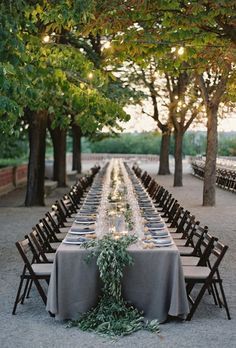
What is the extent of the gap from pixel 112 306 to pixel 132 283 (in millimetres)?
344

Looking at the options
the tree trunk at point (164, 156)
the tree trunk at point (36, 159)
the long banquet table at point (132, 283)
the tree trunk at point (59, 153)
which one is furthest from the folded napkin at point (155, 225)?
the tree trunk at point (164, 156)

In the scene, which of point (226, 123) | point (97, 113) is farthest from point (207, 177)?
point (226, 123)

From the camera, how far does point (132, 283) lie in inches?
251

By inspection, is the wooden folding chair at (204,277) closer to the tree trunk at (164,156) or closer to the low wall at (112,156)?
the tree trunk at (164,156)

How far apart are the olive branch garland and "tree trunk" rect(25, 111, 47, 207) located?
11392 mm

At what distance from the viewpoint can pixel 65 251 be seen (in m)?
6.30

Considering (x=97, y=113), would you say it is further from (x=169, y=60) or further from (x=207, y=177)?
(x=207, y=177)

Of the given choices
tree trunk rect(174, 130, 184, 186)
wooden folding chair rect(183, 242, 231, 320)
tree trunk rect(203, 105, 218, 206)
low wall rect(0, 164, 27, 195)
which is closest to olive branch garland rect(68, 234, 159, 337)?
wooden folding chair rect(183, 242, 231, 320)

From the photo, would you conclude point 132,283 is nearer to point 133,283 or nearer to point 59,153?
point 133,283

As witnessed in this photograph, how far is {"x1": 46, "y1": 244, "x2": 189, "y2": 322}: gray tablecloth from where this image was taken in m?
6.28

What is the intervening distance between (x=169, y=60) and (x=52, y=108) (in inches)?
A: 107

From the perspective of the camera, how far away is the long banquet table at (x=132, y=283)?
628cm

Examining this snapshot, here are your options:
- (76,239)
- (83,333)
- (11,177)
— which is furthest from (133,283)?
(11,177)

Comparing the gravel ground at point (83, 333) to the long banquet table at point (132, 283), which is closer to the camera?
the gravel ground at point (83, 333)
